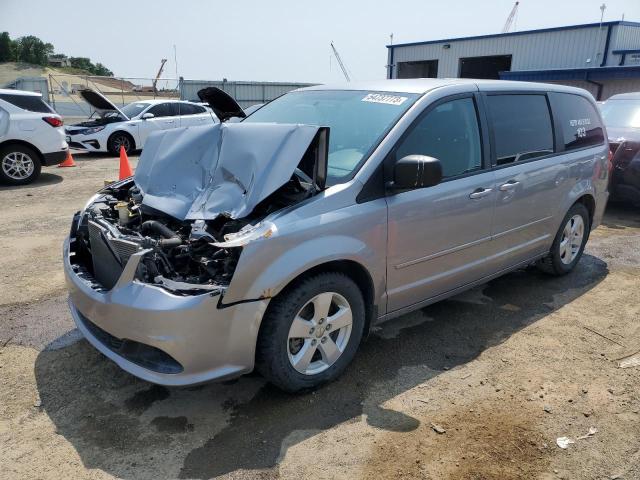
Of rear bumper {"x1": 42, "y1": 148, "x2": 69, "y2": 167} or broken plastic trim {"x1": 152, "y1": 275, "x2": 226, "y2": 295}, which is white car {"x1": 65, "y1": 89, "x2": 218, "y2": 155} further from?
broken plastic trim {"x1": 152, "y1": 275, "x2": 226, "y2": 295}

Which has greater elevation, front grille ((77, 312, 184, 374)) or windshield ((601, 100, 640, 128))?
windshield ((601, 100, 640, 128))

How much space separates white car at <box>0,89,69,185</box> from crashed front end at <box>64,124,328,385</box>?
22.9ft

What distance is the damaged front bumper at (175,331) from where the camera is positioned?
8.46 ft

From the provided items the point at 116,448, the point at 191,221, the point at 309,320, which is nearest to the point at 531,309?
the point at 309,320

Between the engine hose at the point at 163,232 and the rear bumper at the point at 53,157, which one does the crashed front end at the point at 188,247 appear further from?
the rear bumper at the point at 53,157

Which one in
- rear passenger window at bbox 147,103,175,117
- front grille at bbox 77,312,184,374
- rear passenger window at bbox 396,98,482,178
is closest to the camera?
front grille at bbox 77,312,184,374

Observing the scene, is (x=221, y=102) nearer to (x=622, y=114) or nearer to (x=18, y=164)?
(x=18, y=164)

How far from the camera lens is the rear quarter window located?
9.43m

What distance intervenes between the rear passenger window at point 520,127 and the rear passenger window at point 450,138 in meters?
0.25

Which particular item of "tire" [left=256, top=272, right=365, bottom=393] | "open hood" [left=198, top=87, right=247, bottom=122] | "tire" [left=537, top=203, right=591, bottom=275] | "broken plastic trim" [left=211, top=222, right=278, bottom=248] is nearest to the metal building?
"tire" [left=537, top=203, right=591, bottom=275]

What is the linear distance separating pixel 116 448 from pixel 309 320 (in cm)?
121

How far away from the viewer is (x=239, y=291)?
104 inches

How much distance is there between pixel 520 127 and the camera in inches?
168

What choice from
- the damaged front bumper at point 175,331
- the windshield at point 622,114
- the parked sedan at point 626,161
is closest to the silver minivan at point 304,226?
the damaged front bumper at point 175,331
